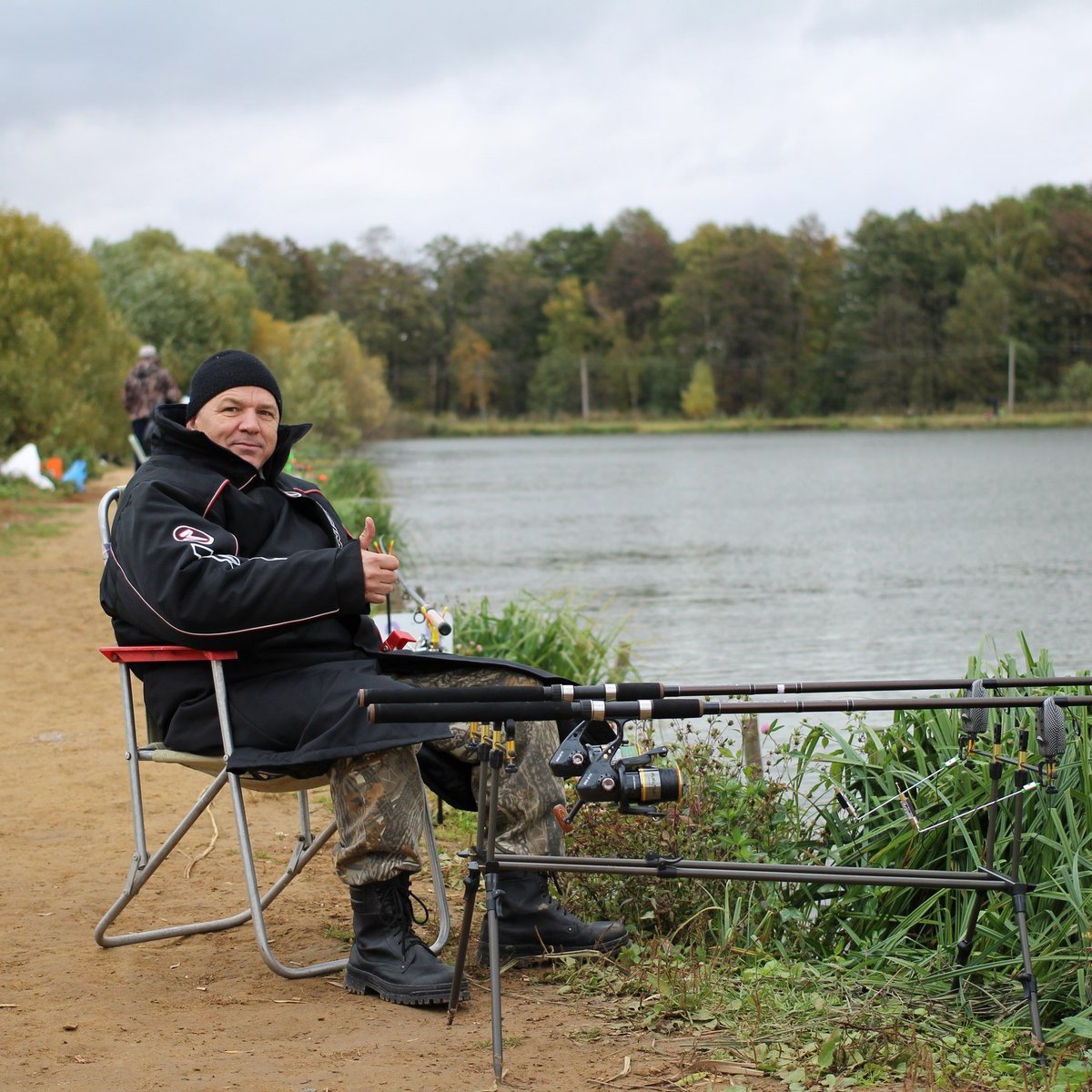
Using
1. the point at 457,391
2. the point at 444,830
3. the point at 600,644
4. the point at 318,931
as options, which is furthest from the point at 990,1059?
the point at 457,391

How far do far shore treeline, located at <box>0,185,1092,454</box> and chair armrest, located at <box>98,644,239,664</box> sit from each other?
57.6 metres

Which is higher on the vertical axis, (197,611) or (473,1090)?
(197,611)

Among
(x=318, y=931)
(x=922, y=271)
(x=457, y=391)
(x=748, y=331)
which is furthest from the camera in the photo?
(x=457, y=391)

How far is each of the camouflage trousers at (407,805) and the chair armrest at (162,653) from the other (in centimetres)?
38

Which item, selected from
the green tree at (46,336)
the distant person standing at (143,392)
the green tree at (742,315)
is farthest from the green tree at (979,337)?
the distant person standing at (143,392)

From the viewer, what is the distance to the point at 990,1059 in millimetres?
3102

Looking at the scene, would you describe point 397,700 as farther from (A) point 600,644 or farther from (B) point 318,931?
(A) point 600,644

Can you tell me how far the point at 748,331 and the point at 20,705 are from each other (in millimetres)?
104119

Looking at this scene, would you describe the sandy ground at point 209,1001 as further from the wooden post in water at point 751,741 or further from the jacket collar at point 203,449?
the jacket collar at point 203,449

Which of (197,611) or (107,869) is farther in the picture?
(107,869)

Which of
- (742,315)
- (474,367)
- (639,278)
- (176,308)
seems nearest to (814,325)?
(742,315)

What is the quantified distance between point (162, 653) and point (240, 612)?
0.26m

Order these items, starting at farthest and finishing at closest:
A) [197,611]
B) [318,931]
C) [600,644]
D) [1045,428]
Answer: [1045,428], [600,644], [318,931], [197,611]

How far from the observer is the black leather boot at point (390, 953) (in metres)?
3.49
